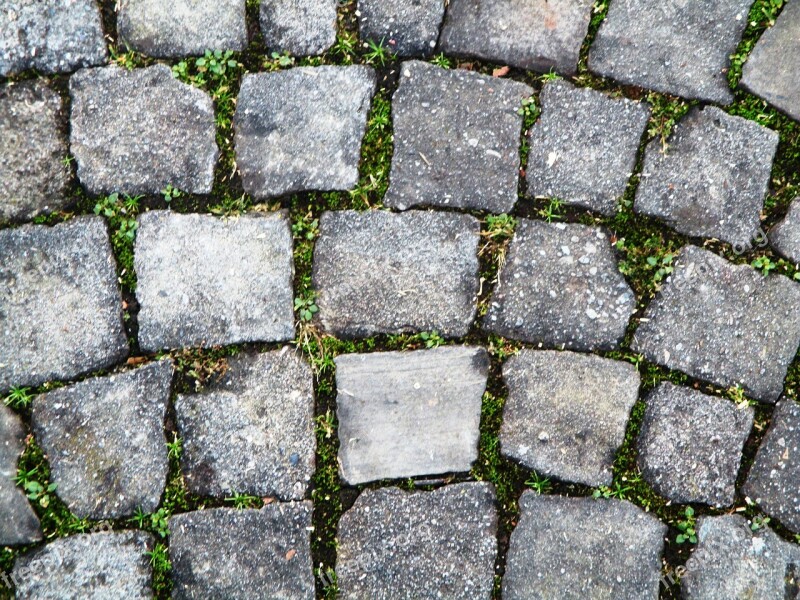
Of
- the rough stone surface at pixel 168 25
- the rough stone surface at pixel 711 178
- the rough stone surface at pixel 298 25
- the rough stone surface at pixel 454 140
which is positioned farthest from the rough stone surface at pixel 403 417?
the rough stone surface at pixel 168 25

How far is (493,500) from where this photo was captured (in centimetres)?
231

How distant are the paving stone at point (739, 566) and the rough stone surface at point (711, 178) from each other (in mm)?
1018

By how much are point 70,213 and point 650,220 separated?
203 centimetres

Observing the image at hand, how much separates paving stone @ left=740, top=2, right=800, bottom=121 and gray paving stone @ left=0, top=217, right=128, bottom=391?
7.74 ft

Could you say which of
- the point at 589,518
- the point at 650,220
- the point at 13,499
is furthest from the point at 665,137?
the point at 13,499

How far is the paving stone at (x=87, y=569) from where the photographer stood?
7.45 feet

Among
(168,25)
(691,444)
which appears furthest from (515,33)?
(691,444)

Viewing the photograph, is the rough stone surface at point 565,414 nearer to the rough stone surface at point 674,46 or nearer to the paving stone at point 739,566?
the paving stone at point 739,566

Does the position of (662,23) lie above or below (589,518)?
above

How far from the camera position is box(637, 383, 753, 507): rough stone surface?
2326 millimetres

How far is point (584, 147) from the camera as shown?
2377mm

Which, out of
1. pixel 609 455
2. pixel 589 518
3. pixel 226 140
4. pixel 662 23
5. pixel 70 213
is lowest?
pixel 589 518

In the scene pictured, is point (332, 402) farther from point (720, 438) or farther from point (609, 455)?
point (720, 438)

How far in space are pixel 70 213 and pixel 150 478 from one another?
960 millimetres
